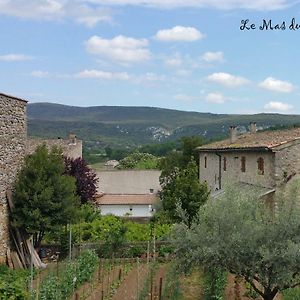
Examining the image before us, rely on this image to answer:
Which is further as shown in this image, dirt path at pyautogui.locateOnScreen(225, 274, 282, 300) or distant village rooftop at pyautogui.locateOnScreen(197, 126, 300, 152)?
distant village rooftop at pyautogui.locateOnScreen(197, 126, 300, 152)

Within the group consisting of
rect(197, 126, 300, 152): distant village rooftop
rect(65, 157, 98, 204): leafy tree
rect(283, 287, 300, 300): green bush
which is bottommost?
rect(283, 287, 300, 300): green bush

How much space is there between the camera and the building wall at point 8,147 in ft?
65.9

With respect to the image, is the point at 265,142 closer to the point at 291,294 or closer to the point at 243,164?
the point at 243,164

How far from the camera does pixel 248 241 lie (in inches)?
544

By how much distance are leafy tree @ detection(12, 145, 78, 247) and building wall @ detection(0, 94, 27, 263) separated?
0.37 m

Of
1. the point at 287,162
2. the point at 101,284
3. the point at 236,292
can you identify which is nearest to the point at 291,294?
the point at 236,292

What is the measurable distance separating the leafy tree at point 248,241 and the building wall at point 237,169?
5837mm

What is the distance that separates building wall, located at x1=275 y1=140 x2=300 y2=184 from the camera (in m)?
25.0

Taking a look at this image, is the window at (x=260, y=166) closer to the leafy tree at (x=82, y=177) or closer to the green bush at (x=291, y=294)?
the green bush at (x=291, y=294)

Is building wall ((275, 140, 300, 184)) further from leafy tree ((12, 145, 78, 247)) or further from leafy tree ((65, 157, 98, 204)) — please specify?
leafy tree ((65, 157, 98, 204))

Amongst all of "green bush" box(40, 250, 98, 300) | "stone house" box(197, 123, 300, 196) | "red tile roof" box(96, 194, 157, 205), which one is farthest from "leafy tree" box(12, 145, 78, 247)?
"red tile roof" box(96, 194, 157, 205)

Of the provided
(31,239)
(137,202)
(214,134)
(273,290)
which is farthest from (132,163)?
(214,134)

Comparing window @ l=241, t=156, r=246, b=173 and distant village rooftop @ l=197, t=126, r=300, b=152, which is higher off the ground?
distant village rooftop @ l=197, t=126, r=300, b=152

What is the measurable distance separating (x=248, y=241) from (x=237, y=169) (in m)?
16.0
